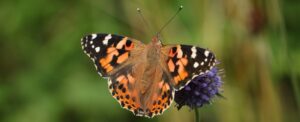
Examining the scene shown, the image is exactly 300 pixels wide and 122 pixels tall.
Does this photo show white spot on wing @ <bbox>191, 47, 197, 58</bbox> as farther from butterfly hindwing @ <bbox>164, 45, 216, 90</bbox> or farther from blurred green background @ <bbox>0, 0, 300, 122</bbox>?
blurred green background @ <bbox>0, 0, 300, 122</bbox>

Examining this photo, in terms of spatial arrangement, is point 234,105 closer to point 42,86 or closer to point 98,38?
point 98,38

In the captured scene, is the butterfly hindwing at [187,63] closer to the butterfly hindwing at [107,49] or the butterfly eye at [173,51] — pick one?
the butterfly eye at [173,51]

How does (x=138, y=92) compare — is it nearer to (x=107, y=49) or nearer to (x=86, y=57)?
(x=107, y=49)

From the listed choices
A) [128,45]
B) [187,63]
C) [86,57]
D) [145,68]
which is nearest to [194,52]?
[187,63]

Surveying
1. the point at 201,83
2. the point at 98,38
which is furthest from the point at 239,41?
the point at 98,38

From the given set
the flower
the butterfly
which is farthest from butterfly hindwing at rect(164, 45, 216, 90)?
the flower

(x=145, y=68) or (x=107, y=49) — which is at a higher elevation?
(x=107, y=49)
